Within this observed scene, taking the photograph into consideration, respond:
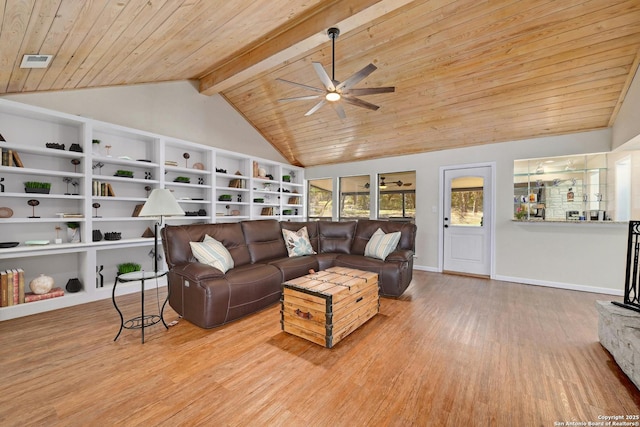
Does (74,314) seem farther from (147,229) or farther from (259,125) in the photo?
(259,125)

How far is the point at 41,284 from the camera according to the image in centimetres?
315

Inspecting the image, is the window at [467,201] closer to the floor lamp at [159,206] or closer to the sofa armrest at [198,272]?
the sofa armrest at [198,272]

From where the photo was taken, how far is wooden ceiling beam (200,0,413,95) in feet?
8.57

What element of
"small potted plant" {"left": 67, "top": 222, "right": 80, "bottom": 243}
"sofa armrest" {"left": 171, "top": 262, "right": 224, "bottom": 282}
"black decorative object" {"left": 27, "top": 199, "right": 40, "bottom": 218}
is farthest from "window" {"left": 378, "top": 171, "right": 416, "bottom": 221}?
"black decorative object" {"left": 27, "top": 199, "right": 40, "bottom": 218}

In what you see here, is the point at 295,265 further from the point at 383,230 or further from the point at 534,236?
the point at 534,236

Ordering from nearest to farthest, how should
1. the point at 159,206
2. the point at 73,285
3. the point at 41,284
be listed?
the point at 159,206, the point at 41,284, the point at 73,285

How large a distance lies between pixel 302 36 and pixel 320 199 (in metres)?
4.50

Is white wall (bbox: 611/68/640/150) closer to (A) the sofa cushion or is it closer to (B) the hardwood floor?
(B) the hardwood floor

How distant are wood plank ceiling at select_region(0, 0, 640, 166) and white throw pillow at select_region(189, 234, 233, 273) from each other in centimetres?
226

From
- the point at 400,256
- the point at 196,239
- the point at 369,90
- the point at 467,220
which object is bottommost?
the point at 400,256

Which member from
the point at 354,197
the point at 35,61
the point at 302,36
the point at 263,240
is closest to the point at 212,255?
the point at 263,240

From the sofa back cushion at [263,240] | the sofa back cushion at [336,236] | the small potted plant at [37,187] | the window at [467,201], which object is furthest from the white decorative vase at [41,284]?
the window at [467,201]

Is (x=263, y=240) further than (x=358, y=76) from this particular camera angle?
Yes

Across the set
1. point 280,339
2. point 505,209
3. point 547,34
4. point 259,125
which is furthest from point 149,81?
point 505,209
